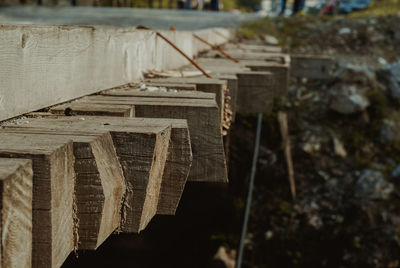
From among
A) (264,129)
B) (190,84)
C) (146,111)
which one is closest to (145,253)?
(264,129)

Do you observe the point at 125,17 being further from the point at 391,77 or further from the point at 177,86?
the point at 177,86

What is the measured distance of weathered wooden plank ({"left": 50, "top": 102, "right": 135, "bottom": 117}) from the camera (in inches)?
70.5

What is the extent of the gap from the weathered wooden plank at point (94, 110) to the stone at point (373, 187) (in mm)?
6814

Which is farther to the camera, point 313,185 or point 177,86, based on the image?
point 313,185

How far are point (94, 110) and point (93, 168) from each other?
1.88 feet

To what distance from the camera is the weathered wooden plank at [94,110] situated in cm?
179

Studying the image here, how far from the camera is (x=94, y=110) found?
181cm

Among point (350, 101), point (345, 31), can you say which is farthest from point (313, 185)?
point (345, 31)

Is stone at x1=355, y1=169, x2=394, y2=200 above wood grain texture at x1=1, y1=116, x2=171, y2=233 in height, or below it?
below

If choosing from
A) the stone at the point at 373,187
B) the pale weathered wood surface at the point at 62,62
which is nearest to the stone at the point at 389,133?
the stone at the point at 373,187

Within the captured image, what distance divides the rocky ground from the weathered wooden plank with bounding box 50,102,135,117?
6.43 metres

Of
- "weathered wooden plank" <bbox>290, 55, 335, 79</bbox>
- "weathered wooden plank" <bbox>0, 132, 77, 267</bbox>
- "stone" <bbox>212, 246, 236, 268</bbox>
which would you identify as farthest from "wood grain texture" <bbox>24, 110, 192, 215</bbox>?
→ "stone" <bbox>212, 246, 236, 268</bbox>

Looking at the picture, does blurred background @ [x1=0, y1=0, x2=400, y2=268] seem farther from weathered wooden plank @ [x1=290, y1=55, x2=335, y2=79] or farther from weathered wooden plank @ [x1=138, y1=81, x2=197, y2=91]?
weathered wooden plank @ [x1=138, y1=81, x2=197, y2=91]

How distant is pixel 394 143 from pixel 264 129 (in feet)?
6.62
